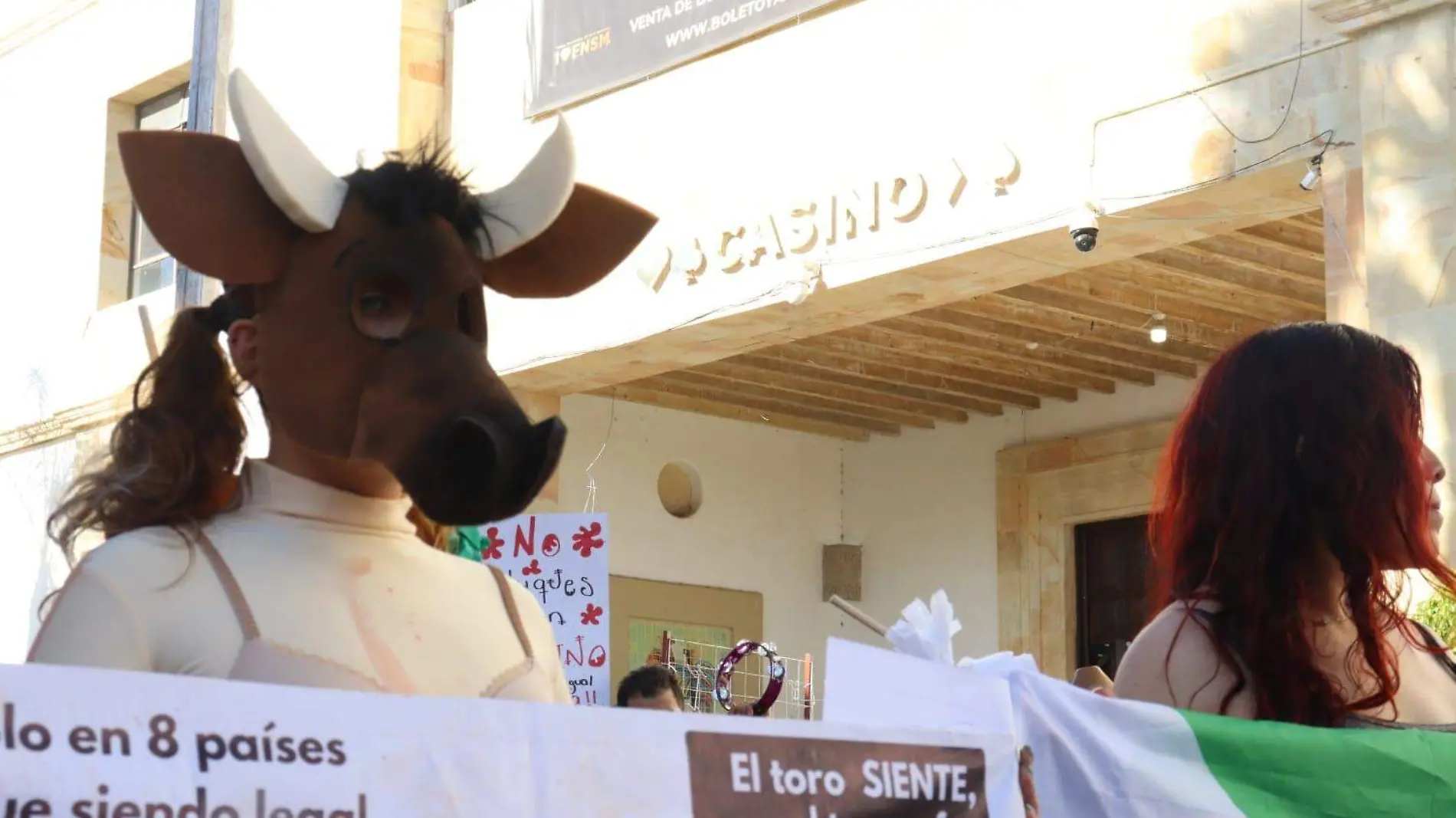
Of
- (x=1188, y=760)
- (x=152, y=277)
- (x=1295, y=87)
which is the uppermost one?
(x=152, y=277)

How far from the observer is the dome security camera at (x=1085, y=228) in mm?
7965

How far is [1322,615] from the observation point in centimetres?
263

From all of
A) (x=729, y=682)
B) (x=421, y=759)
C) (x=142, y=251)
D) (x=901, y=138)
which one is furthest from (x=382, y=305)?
(x=142, y=251)

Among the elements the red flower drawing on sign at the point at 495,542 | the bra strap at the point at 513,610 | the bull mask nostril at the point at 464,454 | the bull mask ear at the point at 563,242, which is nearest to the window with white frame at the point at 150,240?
the red flower drawing on sign at the point at 495,542

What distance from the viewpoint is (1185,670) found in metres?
2.59

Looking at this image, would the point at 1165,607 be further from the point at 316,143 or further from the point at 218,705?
the point at 316,143

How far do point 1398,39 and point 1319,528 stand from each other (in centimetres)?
488

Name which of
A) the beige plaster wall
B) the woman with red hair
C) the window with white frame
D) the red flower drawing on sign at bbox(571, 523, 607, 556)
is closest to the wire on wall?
the beige plaster wall

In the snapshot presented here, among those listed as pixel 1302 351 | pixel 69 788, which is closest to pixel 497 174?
pixel 1302 351

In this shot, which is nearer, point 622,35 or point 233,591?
point 233,591

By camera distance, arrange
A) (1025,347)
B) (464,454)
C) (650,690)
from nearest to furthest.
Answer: (464,454) → (650,690) → (1025,347)

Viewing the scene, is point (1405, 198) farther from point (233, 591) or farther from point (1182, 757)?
point (233, 591)

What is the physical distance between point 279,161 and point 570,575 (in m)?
6.19

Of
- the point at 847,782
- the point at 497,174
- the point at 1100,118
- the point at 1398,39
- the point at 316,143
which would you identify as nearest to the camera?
the point at 847,782
